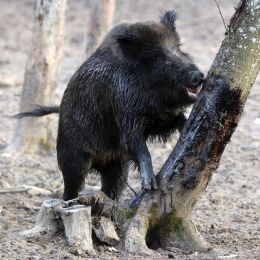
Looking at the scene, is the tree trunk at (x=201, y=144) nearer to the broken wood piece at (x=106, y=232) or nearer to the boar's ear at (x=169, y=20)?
the broken wood piece at (x=106, y=232)

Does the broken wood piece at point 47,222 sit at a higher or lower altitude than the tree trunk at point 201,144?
lower

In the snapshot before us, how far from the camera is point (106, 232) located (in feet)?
17.9

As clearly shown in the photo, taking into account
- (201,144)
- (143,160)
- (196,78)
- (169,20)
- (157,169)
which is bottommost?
(157,169)

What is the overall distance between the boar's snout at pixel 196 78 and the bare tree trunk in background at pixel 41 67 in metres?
3.16

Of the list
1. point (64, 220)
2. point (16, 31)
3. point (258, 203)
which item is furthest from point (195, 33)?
point (64, 220)

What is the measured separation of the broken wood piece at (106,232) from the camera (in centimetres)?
545

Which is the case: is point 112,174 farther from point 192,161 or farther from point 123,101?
point 192,161

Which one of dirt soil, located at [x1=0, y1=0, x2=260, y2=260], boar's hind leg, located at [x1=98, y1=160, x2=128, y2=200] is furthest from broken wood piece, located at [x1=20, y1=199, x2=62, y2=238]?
boar's hind leg, located at [x1=98, y1=160, x2=128, y2=200]

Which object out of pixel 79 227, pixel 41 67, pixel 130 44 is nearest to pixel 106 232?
pixel 79 227

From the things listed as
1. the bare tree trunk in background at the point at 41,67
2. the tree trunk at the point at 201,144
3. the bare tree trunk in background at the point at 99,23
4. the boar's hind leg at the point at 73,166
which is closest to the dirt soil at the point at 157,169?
the tree trunk at the point at 201,144

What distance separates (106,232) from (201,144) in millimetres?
936

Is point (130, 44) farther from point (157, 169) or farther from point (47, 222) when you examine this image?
point (157, 169)

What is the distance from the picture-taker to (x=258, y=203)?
7336 mm

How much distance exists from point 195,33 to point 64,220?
11147 millimetres
